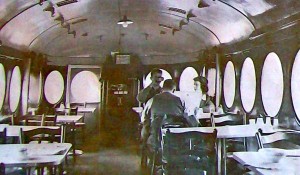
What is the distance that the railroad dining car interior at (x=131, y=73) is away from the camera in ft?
4.80

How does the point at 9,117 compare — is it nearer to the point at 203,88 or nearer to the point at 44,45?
the point at 44,45

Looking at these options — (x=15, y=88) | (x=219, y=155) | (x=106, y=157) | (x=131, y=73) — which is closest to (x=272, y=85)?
(x=219, y=155)

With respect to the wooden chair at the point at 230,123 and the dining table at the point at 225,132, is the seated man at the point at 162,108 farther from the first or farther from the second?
the wooden chair at the point at 230,123

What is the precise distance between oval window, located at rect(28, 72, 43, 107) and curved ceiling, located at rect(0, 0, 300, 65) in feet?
0.28

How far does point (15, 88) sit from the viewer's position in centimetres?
144

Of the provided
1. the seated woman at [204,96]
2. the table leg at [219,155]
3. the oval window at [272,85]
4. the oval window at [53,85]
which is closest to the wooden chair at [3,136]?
the oval window at [53,85]

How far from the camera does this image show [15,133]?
5.05ft

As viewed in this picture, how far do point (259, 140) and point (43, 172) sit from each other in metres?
0.94

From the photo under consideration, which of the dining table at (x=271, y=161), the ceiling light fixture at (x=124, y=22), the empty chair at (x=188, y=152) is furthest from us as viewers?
the empty chair at (x=188, y=152)

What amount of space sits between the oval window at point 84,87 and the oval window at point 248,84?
22.7 inches

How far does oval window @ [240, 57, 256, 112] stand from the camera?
157cm

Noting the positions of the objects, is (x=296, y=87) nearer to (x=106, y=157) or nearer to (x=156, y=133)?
(x=156, y=133)

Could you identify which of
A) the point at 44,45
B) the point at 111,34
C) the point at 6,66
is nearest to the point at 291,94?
the point at 111,34

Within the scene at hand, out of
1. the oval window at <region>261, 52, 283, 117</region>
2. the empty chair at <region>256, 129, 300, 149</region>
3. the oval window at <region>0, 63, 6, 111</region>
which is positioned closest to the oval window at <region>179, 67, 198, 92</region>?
the oval window at <region>261, 52, 283, 117</region>
